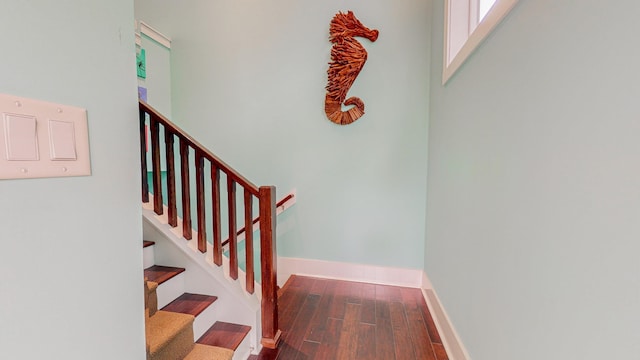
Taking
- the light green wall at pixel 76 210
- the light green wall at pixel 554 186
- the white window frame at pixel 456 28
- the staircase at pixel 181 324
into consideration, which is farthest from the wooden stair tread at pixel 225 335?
the white window frame at pixel 456 28

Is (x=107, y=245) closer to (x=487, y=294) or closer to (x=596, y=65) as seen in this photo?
(x=596, y=65)

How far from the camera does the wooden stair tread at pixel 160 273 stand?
1631mm

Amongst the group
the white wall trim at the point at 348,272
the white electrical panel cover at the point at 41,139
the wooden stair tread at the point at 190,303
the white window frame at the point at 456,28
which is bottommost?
the white wall trim at the point at 348,272

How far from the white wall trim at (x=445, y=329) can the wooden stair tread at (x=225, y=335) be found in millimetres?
1237

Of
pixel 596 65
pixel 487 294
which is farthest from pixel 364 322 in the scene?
pixel 596 65

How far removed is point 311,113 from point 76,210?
232cm

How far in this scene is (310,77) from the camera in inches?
104

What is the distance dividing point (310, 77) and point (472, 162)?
1832 mm

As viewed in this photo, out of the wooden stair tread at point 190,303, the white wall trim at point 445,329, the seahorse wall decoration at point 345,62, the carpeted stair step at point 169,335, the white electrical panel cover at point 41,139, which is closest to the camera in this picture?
the white electrical panel cover at point 41,139

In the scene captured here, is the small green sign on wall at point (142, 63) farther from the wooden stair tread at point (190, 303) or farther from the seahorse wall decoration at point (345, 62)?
the wooden stair tread at point (190, 303)

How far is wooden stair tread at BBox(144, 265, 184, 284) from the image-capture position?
163cm

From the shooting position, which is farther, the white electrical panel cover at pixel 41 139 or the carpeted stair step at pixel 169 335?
the carpeted stair step at pixel 169 335

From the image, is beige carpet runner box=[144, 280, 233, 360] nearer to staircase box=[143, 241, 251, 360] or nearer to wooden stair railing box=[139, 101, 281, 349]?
staircase box=[143, 241, 251, 360]

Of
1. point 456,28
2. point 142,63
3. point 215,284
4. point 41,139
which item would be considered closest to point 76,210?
point 41,139
